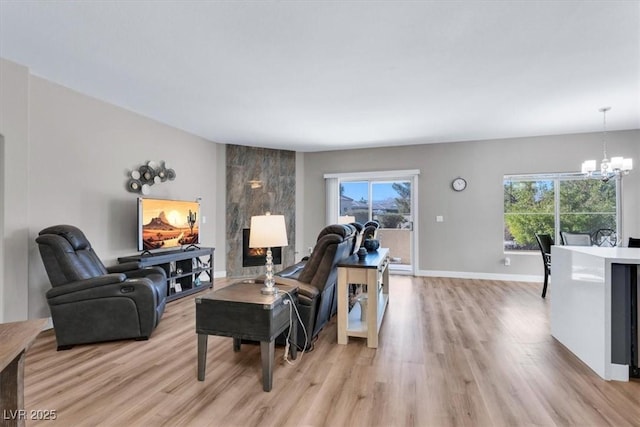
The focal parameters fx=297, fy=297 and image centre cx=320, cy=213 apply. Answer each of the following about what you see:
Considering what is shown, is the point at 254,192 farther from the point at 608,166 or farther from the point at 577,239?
the point at 608,166

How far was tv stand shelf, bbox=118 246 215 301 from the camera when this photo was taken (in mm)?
3801

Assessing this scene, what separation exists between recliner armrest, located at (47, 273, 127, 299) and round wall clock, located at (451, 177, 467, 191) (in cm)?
546

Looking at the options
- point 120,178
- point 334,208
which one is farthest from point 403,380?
point 334,208

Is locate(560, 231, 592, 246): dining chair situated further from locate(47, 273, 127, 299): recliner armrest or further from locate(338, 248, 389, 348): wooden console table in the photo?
locate(47, 273, 127, 299): recliner armrest

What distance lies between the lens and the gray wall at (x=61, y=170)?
9.34 feet

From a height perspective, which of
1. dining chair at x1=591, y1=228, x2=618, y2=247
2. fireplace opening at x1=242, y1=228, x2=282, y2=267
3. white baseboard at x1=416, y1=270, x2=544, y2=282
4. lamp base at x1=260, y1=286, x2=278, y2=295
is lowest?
white baseboard at x1=416, y1=270, x2=544, y2=282

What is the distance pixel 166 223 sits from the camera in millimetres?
4207

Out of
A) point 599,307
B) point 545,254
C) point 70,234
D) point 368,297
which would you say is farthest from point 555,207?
point 70,234

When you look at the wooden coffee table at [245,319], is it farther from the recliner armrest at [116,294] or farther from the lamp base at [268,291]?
the recliner armrest at [116,294]

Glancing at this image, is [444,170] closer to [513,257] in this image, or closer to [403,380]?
[513,257]

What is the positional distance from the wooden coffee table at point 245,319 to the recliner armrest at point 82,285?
Result: 121cm

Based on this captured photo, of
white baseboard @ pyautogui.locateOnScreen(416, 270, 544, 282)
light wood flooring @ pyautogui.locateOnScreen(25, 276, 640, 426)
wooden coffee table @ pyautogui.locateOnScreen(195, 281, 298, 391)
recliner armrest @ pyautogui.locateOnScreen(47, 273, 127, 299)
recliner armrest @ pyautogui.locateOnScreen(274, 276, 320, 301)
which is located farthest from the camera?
white baseboard @ pyautogui.locateOnScreen(416, 270, 544, 282)

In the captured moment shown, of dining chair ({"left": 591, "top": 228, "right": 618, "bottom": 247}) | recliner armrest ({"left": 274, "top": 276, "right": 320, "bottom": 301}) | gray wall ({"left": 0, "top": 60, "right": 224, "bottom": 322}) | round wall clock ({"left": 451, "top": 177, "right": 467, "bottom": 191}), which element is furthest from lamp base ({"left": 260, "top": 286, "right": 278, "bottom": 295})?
dining chair ({"left": 591, "top": 228, "right": 618, "bottom": 247})

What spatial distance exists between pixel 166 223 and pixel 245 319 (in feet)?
9.12
